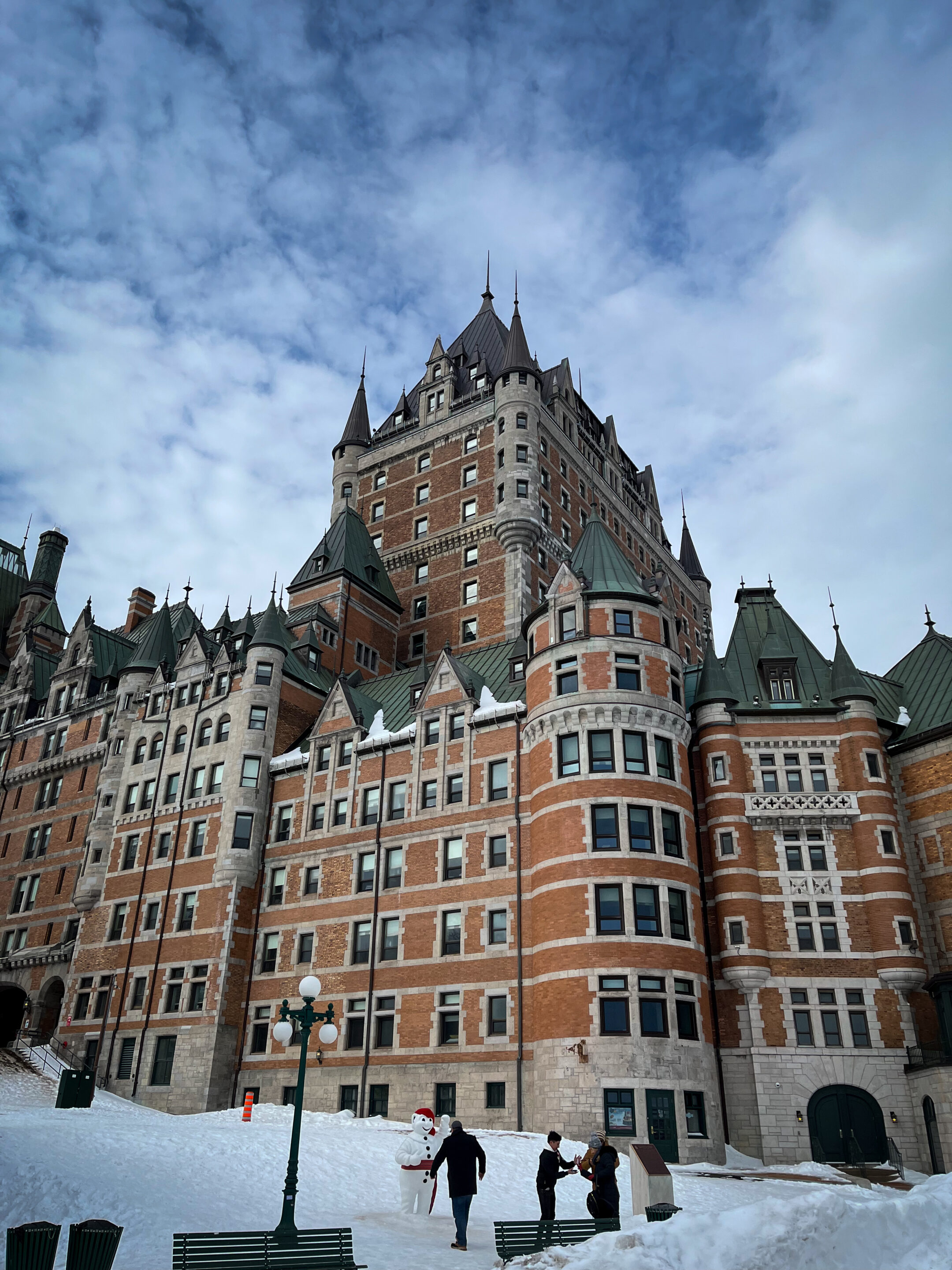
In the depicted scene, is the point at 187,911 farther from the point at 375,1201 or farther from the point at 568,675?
the point at 375,1201

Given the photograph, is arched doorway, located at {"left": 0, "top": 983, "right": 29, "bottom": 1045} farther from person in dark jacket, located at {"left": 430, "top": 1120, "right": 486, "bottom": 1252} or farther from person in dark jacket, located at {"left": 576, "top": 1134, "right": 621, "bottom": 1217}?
person in dark jacket, located at {"left": 576, "top": 1134, "right": 621, "bottom": 1217}

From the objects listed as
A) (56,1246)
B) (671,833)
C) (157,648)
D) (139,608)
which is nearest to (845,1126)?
(671,833)

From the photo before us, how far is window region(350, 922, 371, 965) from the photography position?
46.1 m

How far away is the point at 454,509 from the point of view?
235ft

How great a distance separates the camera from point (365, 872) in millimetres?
47938

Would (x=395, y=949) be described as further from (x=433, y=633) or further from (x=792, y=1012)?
(x=433, y=633)

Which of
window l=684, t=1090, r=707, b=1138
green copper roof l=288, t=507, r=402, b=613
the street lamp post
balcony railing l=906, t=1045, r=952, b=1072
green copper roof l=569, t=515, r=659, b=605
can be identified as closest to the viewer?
the street lamp post

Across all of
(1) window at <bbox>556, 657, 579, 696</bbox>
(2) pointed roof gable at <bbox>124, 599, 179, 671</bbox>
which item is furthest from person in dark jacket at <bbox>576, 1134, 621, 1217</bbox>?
(2) pointed roof gable at <bbox>124, 599, 179, 671</bbox>

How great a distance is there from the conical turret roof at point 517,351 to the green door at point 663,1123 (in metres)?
49.6

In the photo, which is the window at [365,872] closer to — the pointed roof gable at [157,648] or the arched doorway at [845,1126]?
the pointed roof gable at [157,648]

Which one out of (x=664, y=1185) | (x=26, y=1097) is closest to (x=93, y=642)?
(x=26, y=1097)

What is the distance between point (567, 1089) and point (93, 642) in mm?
45066

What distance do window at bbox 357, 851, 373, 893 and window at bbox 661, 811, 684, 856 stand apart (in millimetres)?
14081

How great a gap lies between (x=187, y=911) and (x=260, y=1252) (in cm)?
3864
